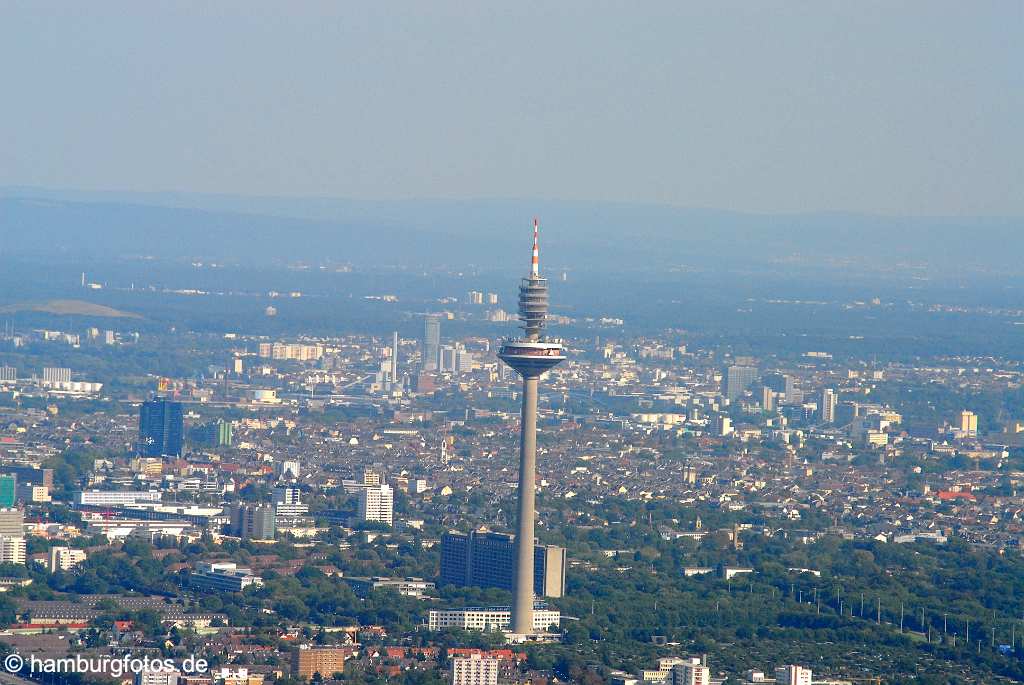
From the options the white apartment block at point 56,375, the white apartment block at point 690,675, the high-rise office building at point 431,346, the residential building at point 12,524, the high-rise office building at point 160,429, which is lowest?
→ the white apartment block at point 690,675

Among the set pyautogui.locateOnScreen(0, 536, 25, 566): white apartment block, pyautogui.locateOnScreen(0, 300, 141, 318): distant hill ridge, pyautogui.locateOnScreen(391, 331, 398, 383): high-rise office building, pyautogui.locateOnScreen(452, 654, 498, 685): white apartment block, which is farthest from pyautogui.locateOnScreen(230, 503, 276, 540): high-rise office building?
pyautogui.locateOnScreen(0, 300, 141, 318): distant hill ridge

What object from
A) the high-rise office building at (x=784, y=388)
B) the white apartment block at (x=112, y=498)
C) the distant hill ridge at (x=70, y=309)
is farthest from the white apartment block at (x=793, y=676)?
the distant hill ridge at (x=70, y=309)

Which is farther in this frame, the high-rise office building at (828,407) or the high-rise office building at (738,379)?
the high-rise office building at (738,379)

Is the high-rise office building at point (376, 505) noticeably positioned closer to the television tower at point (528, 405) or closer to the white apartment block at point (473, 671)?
the television tower at point (528, 405)

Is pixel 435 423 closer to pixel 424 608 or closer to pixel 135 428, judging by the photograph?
pixel 135 428

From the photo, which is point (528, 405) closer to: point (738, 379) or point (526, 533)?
point (526, 533)

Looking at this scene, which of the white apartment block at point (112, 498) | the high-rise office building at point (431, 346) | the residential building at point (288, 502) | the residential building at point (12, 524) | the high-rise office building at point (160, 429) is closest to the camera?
the residential building at point (12, 524)

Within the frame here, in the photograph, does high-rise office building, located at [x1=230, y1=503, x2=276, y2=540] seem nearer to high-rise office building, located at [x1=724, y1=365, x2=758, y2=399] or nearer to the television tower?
the television tower
